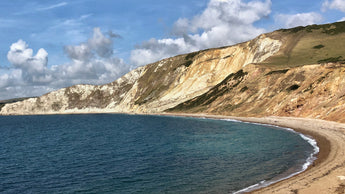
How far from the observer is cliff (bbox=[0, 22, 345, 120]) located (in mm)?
70750

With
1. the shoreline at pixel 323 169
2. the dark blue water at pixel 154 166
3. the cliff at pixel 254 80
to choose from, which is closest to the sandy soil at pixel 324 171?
the shoreline at pixel 323 169

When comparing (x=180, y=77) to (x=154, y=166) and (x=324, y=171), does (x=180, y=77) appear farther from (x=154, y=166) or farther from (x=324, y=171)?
(x=324, y=171)

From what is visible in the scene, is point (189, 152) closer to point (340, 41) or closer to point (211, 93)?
point (211, 93)

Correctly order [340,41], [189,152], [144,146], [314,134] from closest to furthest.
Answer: [189,152]
[144,146]
[314,134]
[340,41]

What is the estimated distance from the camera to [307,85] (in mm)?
74312

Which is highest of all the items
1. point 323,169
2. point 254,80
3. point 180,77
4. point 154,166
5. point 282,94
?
point 180,77

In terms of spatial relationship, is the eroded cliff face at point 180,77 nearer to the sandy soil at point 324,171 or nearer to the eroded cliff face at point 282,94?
the eroded cliff face at point 282,94

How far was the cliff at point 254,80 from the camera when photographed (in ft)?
232

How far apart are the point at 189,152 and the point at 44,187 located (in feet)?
63.0

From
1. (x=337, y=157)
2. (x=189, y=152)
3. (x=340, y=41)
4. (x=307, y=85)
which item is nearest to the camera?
(x=337, y=157)

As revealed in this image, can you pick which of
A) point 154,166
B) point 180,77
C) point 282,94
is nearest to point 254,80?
point 282,94

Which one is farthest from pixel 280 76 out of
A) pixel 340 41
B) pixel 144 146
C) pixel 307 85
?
pixel 144 146

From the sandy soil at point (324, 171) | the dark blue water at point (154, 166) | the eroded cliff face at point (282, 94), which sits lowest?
the dark blue water at point (154, 166)

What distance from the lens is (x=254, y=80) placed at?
330ft
